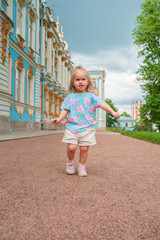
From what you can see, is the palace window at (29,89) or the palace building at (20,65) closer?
the palace building at (20,65)

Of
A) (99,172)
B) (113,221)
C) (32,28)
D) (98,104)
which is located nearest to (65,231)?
(113,221)

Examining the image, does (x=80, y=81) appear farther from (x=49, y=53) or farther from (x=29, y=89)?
(x=49, y=53)

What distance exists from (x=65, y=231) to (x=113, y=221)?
0.28 metres

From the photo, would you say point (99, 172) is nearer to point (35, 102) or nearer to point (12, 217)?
point (12, 217)

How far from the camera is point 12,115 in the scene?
34.2 ft

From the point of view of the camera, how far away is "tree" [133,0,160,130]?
546 inches

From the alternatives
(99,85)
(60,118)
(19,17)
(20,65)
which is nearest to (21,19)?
(19,17)

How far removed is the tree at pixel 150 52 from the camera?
13857 millimetres

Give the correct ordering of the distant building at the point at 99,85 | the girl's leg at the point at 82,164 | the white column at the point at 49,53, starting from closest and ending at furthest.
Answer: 1. the girl's leg at the point at 82,164
2. the white column at the point at 49,53
3. the distant building at the point at 99,85

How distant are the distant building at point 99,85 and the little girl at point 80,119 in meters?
41.0

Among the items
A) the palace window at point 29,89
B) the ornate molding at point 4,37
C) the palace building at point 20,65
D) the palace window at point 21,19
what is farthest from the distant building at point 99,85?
the ornate molding at point 4,37

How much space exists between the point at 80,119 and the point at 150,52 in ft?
49.8

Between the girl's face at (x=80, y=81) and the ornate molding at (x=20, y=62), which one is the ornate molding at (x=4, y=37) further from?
the girl's face at (x=80, y=81)

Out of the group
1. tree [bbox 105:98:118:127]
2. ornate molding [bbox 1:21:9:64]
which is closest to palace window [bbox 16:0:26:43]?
ornate molding [bbox 1:21:9:64]
